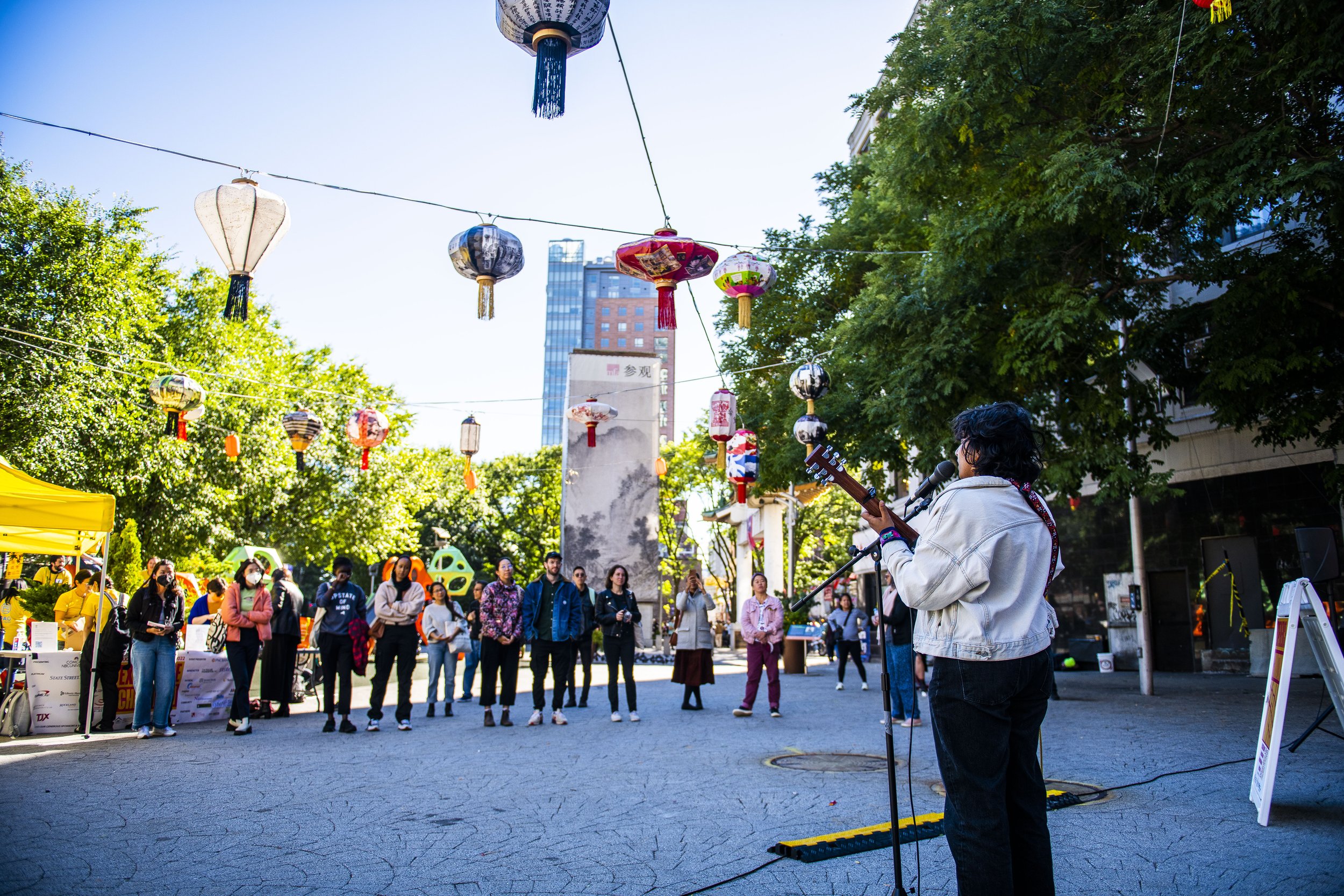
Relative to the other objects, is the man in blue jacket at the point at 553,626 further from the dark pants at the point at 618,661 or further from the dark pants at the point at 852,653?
the dark pants at the point at 852,653

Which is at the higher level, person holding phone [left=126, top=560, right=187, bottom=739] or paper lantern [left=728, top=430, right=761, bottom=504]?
paper lantern [left=728, top=430, right=761, bottom=504]

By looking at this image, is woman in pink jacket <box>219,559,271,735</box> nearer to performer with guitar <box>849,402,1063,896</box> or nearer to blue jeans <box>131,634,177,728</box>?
blue jeans <box>131,634,177,728</box>

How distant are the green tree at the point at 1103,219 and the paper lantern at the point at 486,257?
226 inches

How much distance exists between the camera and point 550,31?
21.9 ft

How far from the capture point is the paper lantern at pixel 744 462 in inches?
616

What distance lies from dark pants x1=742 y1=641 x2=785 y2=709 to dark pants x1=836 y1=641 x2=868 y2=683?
15.0 feet

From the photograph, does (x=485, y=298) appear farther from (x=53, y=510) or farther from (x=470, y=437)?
(x=470, y=437)

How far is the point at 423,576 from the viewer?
18.7 m

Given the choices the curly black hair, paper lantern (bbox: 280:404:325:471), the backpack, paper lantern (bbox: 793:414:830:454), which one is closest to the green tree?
paper lantern (bbox: 793:414:830:454)

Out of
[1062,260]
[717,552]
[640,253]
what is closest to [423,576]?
[640,253]

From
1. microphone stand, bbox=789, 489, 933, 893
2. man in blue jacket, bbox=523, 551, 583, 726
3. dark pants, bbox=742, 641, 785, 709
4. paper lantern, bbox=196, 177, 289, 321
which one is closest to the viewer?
microphone stand, bbox=789, 489, 933, 893

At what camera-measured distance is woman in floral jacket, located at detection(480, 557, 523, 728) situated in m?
10.8

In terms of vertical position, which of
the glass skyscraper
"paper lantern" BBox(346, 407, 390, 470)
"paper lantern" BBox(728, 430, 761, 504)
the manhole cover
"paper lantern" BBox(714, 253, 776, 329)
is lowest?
the manhole cover

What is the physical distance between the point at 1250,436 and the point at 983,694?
16.8 meters
